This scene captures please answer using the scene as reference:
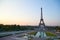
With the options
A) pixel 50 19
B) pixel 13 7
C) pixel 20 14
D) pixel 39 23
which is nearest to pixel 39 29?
pixel 39 23

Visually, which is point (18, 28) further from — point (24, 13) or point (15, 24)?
point (24, 13)

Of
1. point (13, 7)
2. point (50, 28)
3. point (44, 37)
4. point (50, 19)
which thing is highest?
point (13, 7)

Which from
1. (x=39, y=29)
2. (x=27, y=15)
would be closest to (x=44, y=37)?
(x=39, y=29)

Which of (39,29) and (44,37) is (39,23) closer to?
(39,29)

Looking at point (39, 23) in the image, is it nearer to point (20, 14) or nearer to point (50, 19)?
point (50, 19)

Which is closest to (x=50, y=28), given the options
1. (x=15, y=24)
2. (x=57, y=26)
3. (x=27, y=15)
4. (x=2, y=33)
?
(x=57, y=26)

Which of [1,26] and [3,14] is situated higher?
[3,14]

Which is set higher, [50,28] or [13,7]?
[13,7]
